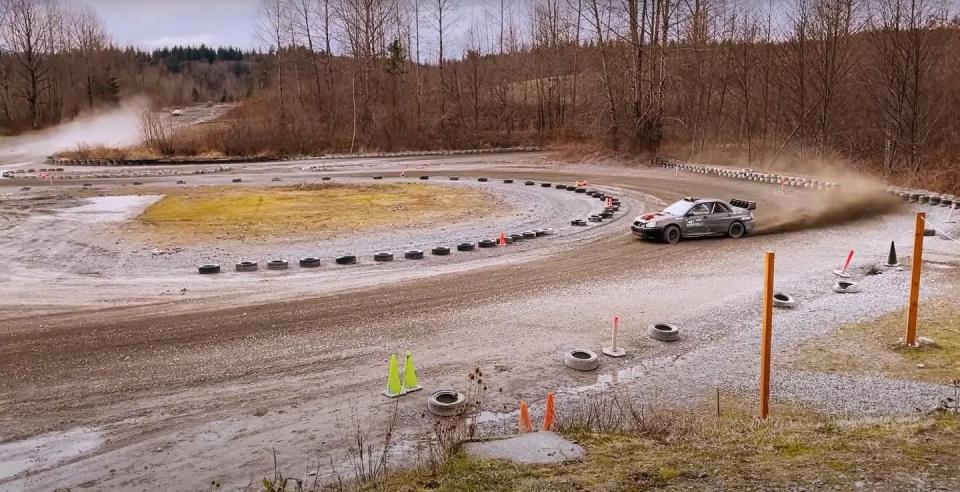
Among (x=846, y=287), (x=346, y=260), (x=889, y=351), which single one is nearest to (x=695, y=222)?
(x=846, y=287)

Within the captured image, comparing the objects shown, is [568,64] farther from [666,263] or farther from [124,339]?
[124,339]

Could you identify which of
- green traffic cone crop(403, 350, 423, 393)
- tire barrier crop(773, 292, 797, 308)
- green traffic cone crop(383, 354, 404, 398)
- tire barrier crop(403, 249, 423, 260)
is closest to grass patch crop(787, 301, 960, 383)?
tire barrier crop(773, 292, 797, 308)

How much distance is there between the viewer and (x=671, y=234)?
21.7 metres

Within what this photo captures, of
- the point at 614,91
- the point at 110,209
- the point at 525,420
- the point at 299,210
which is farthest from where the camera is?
the point at 614,91

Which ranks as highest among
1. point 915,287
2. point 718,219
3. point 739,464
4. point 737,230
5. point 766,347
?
point 718,219

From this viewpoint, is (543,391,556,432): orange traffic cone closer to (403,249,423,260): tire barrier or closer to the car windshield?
(403,249,423,260): tire barrier

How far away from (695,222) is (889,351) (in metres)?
10.5

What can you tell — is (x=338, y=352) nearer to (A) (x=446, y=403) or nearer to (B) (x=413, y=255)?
(A) (x=446, y=403)

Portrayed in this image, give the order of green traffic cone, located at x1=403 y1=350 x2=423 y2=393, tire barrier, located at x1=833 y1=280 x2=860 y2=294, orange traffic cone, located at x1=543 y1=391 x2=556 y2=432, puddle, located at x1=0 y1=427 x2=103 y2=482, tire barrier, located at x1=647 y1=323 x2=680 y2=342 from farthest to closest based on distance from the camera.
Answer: tire barrier, located at x1=833 y1=280 x2=860 y2=294 < tire barrier, located at x1=647 y1=323 x2=680 y2=342 < green traffic cone, located at x1=403 y1=350 x2=423 y2=393 < orange traffic cone, located at x1=543 y1=391 x2=556 y2=432 < puddle, located at x1=0 y1=427 x2=103 y2=482

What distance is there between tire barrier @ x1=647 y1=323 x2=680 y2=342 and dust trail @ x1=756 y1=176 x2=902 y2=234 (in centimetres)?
1206

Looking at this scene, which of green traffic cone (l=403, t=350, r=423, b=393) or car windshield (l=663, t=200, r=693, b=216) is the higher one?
car windshield (l=663, t=200, r=693, b=216)

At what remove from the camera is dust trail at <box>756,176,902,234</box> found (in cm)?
2451

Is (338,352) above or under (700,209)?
under

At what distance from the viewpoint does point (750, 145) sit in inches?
1866
